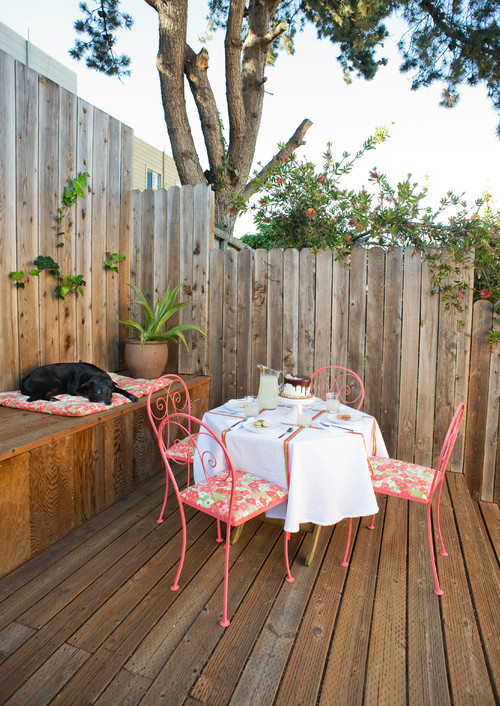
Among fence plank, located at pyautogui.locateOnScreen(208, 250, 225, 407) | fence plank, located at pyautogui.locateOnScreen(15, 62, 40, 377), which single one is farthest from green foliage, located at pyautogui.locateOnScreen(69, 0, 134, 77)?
fence plank, located at pyautogui.locateOnScreen(208, 250, 225, 407)

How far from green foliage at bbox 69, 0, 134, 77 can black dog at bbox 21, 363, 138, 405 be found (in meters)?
4.97

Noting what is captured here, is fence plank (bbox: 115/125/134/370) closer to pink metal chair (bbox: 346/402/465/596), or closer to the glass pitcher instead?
the glass pitcher

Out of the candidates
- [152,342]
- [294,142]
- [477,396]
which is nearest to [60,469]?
[152,342]

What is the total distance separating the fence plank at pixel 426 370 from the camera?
3088 mm

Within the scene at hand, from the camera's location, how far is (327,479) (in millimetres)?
1957

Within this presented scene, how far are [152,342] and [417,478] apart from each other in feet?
7.47

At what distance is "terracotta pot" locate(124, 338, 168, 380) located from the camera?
3.51 metres

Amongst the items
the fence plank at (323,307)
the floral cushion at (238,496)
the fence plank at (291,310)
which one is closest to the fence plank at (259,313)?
the fence plank at (291,310)

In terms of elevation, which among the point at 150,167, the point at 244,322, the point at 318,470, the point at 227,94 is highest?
the point at 150,167

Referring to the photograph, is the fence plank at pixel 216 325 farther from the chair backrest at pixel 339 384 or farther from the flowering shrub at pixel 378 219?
the chair backrest at pixel 339 384

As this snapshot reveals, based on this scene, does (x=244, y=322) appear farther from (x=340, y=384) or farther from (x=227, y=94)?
(x=227, y=94)

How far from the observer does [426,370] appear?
312cm

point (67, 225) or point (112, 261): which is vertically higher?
point (67, 225)

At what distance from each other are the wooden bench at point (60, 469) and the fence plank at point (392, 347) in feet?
5.78
